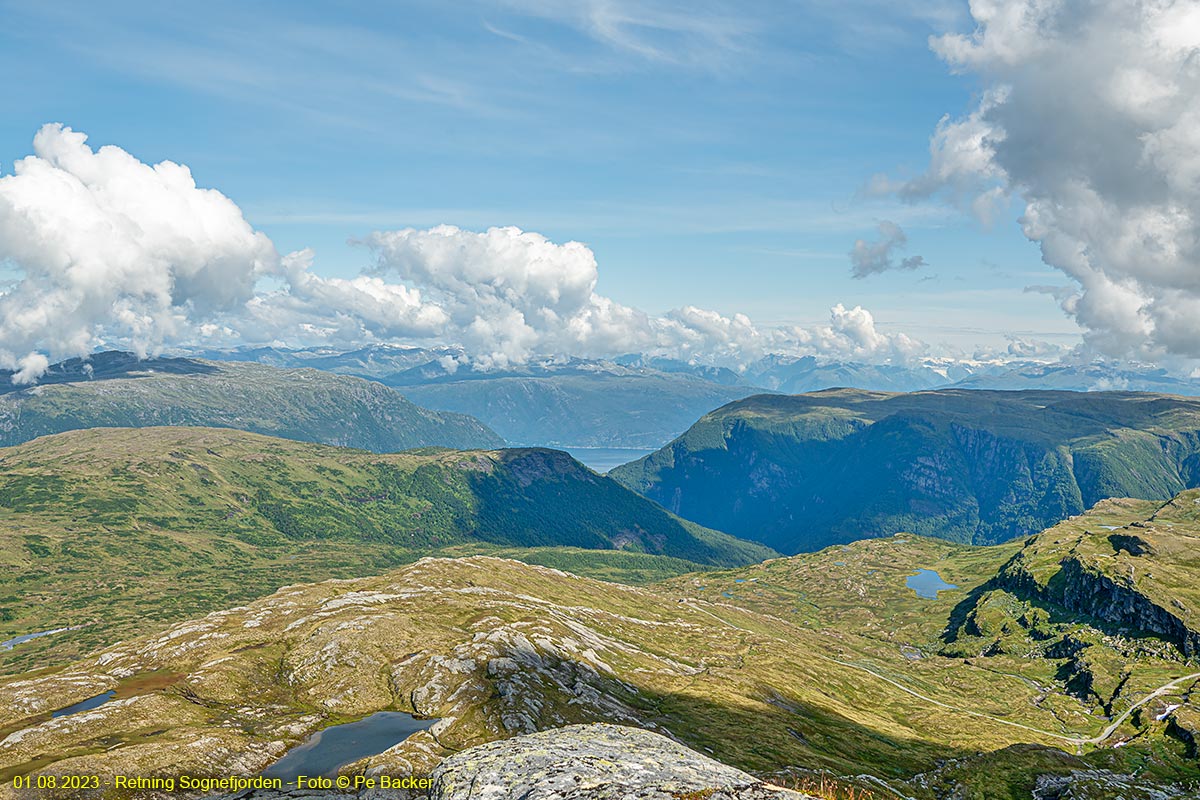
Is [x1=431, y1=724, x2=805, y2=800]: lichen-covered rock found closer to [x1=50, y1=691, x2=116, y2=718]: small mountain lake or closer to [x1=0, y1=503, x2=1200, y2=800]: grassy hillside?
[x1=0, y1=503, x2=1200, y2=800]: grassy hillside

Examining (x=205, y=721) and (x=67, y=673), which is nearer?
(x=205, y=721)

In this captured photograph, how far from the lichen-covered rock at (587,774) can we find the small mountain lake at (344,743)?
77758mm

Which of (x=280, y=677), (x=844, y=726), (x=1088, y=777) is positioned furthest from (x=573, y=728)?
(x=844, y=726)

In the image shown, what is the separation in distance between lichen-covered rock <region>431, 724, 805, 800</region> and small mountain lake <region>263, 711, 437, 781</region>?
77.8 m

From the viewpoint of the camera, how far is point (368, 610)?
193 meters

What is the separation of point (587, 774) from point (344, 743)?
10093cm

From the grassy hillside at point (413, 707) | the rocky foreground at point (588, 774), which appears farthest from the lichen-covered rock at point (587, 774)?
the grassy hillside at point (413, 707)

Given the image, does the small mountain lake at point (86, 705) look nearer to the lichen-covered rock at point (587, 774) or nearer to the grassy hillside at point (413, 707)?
the grassy hillside at point (413, 707)

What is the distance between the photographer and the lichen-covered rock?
25.6 meters

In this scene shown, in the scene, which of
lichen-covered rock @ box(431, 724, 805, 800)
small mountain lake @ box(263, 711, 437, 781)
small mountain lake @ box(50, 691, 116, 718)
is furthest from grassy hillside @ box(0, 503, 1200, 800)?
lichen-covered rock @ box(431, 724, 805, 800)

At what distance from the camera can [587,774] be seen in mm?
28672

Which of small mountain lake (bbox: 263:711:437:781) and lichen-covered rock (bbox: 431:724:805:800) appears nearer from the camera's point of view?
lichen-covered rock (bbox: 431:724:805:800)

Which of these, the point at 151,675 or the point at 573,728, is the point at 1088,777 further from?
the point at 151,675

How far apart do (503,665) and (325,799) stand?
72.2m
